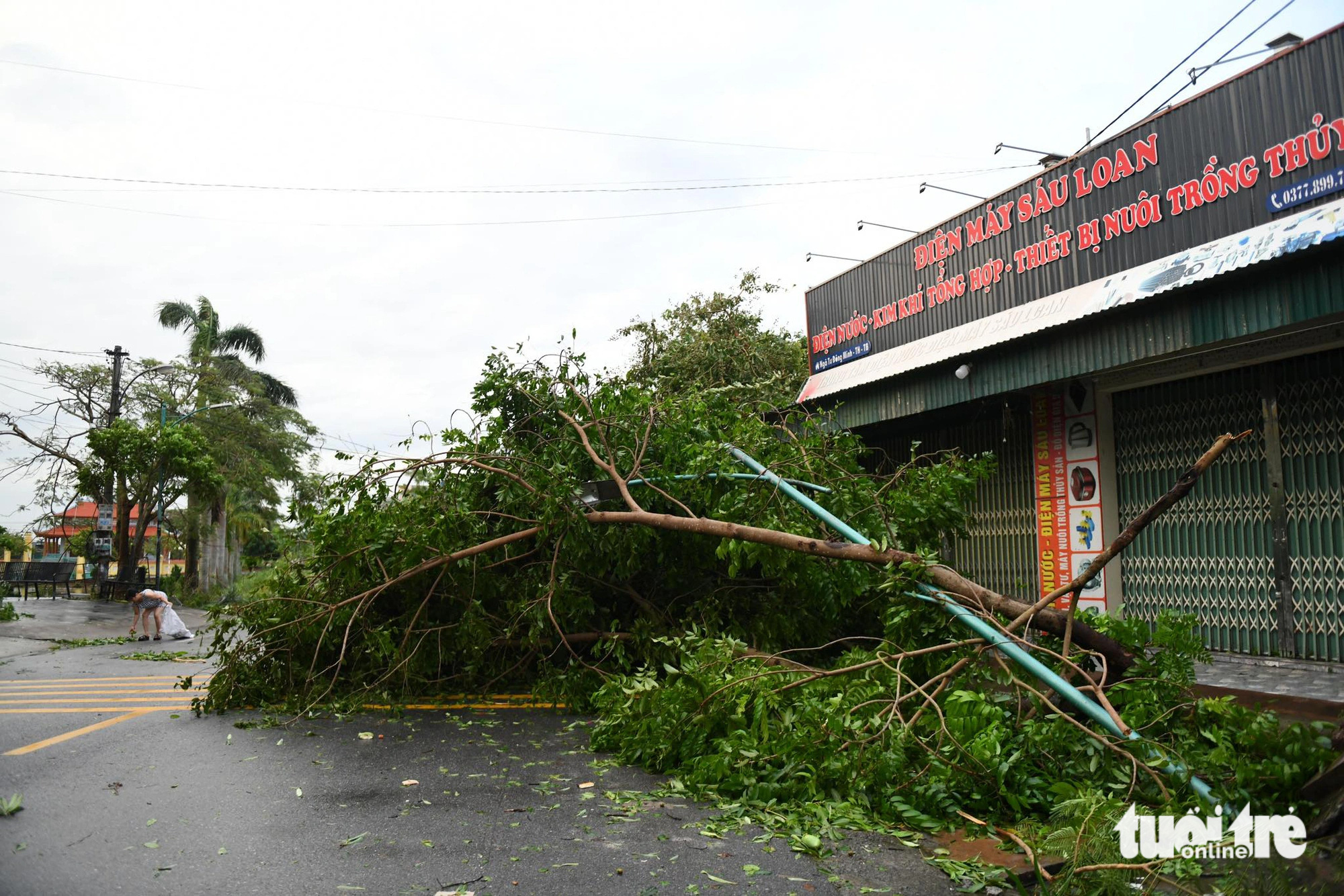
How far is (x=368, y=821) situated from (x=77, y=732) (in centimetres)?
352

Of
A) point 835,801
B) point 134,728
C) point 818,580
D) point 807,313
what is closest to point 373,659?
point 134,728

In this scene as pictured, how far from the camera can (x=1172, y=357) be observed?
8.99m

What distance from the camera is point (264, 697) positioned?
23.0 ft

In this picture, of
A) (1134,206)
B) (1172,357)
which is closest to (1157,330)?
(1172,357)

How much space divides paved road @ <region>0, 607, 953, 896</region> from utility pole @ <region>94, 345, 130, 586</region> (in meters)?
21.9

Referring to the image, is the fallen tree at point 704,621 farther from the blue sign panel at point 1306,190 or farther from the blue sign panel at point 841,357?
the blue sign panel at point 841,357

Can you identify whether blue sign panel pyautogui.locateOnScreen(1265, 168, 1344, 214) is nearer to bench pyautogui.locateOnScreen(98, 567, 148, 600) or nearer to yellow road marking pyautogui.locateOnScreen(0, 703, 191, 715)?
yellow road marking pyautogui.locateOnScreen(0, 703, 191, 715)

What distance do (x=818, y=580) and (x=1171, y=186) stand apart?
559 centimetres

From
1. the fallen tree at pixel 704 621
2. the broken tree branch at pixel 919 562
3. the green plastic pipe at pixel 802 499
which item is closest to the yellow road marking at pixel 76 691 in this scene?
the fallen tree at pixel 704 621

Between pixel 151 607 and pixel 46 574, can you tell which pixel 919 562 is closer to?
pixel 151 607

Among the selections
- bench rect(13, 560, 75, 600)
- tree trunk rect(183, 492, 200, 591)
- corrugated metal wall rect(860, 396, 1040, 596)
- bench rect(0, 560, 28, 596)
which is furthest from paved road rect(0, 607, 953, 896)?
tree trunk rect(183, 492, 200, 591)

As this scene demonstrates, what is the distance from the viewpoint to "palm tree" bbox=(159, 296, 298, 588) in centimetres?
3284

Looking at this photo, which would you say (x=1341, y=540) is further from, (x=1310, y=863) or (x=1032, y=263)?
(x=1310, y=863)

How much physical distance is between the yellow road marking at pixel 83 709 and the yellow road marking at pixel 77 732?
0.14 meters
